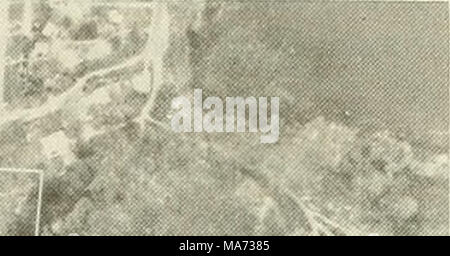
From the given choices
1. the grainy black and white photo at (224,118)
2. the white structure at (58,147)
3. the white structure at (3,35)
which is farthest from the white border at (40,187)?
the white structure at (3,35)

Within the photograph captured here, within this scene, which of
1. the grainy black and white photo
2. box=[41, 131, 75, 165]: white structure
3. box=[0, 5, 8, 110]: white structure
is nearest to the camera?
the grainy black and white photo

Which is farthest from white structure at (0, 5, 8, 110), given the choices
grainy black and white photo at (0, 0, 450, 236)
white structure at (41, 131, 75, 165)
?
white structure at (41, 131, 75, 165)

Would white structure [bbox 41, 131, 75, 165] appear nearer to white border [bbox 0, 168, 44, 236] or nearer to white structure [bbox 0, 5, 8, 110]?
white border [bbox 0, 168, 44, 236]

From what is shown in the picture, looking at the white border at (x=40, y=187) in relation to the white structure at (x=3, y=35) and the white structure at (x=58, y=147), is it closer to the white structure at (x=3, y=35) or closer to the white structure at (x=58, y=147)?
the white structure at (x=58, y=147)

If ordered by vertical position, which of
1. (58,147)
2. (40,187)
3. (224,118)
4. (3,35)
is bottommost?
(40,187)

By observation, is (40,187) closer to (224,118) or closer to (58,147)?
(58,147)

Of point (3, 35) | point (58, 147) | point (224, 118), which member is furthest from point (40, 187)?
point (224, 118)
